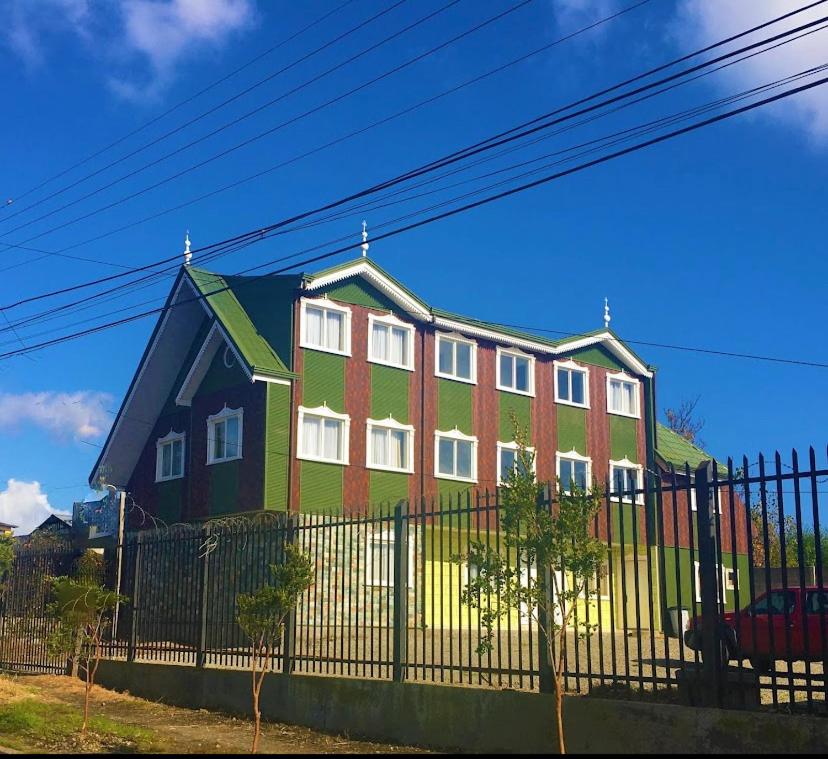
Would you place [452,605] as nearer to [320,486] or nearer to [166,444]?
[320,486]

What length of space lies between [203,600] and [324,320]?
571 inches

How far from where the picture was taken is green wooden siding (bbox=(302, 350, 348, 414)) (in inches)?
1173

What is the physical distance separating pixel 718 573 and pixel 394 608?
4.57 metres

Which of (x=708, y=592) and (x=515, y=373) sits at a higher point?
(x=515, y=373)

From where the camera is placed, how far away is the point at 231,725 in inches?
577

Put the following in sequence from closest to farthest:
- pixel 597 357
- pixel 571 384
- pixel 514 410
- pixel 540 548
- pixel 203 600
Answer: pixel 540 548 → pixel 203 600 → pixel 514 410 → pixel 571 384 → pixel 597 357

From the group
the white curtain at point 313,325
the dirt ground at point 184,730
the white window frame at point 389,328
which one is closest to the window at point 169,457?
the white curtain at point 313,325

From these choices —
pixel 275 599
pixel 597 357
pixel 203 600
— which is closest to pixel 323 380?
pixel 597 357

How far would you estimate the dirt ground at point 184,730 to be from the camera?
12.5 meters

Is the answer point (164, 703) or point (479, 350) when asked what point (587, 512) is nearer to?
point (164, 703)

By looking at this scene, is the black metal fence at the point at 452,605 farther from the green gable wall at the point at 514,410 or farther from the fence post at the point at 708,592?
the green gable wall at the point at 514,410

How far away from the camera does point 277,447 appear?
2883cm

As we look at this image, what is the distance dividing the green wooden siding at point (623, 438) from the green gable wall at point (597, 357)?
1.86m

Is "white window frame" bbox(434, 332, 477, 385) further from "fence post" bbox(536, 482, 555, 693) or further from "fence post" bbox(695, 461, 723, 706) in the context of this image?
"fence post" bbox(695, 461, 723, 706)
